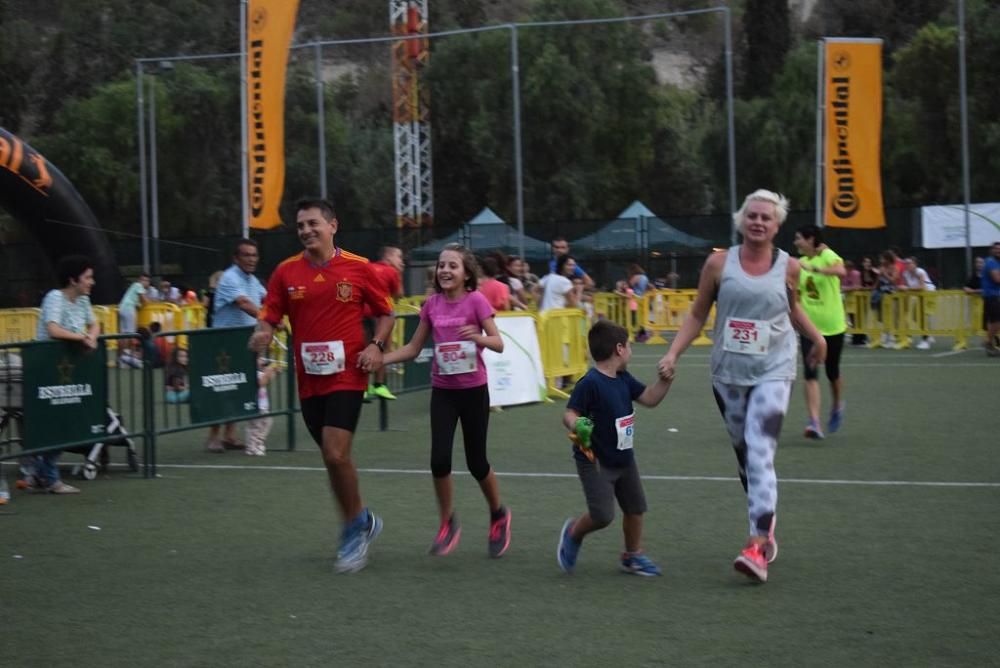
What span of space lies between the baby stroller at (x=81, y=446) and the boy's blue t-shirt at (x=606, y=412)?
196 inches

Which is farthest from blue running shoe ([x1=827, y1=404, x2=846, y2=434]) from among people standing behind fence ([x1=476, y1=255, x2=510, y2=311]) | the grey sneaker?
the grey sneaker

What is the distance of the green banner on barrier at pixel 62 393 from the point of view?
412 inches

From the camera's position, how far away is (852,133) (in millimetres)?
26625

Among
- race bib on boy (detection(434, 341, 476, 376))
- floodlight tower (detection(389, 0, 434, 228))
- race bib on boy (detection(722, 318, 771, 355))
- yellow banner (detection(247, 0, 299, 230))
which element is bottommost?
race bib on boy (detection(434, 341, 476, 376))

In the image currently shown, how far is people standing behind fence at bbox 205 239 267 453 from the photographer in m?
12.8

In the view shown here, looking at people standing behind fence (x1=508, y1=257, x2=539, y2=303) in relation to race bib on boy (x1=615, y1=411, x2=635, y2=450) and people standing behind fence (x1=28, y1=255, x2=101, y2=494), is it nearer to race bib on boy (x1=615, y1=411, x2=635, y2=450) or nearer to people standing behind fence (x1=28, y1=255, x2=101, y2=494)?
people standing behind fence (x1=28, y1=255, x2=101, y2=494)

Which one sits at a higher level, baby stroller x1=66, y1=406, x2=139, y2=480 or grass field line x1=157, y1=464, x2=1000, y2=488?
baby stroller x1=66, y1=406, x2=139, y2=480

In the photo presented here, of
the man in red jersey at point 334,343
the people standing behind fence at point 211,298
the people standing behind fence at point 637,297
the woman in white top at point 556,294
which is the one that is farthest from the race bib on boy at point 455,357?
the people standing behind fence at point 637,297

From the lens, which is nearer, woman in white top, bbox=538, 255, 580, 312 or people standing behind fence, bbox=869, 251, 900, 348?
woman in white top, bbox=538, 255, 580, 312

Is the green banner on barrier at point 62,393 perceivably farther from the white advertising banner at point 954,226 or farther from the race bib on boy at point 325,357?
the white advertising banner at point 954,226

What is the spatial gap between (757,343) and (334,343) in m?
2.18

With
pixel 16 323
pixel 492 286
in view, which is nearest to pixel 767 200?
pixel 492 286

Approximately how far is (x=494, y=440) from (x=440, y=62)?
4885cm

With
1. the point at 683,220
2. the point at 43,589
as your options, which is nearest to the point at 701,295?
the point at 43,589
